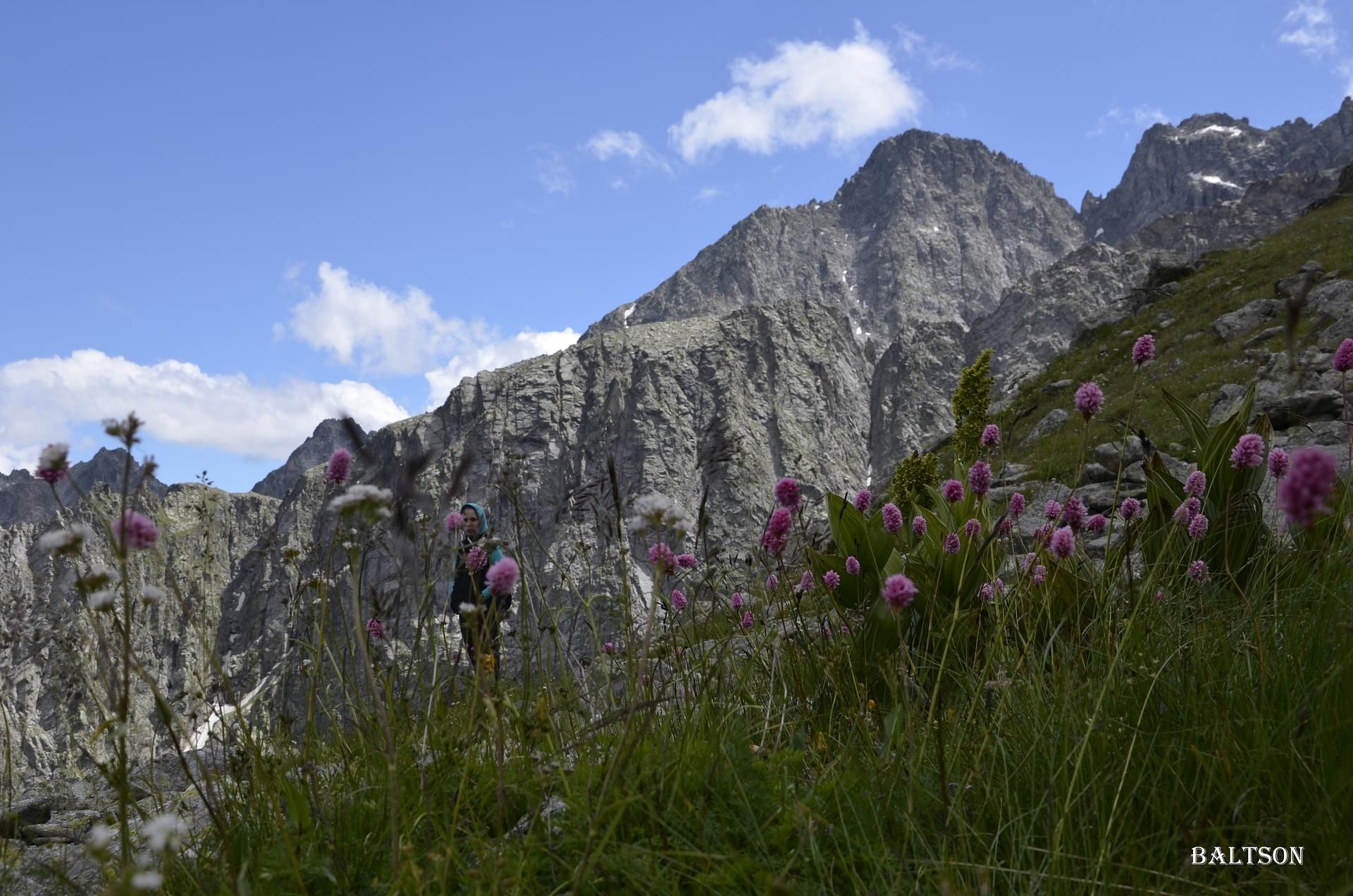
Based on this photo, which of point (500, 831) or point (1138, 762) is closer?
point (500, 831)

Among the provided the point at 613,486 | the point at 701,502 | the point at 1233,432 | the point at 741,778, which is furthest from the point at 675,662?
the point at 1233,432

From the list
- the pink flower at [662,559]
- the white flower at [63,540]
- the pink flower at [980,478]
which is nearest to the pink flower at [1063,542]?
the pink flower at [980,478]

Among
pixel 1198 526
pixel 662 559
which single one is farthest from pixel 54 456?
pixel 1198 526

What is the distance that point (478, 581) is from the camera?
13.1ft

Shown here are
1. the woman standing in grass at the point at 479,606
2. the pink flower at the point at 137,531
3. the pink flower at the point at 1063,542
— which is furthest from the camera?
the pink flower at the point at 1063,542

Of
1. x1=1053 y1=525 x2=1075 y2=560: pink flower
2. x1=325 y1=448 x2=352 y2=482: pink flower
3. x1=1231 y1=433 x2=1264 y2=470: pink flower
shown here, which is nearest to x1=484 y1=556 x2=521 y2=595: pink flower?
x1=325 y1=448 x2=352 y2=482: pink flower

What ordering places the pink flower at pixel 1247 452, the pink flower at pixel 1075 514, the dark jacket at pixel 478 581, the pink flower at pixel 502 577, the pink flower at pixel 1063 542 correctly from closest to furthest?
1. the pink flower at pixel 502 577
2. the dark jacket at pixel 478 581
3. the pink flower at pixel 1247 452
4. the pink flower at pixel 1063 542
5. the pink flower at pixel 1075 514

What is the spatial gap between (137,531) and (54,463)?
0.27 meters

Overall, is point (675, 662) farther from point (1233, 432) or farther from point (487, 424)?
point (487, 424)

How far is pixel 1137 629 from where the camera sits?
8.65 feet

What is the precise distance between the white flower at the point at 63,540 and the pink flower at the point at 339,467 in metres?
0.59

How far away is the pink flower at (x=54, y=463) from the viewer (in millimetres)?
1705

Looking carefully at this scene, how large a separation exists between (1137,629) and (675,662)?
1705mm

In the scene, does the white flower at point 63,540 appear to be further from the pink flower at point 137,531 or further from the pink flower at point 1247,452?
the pink flower at point 1247,452
